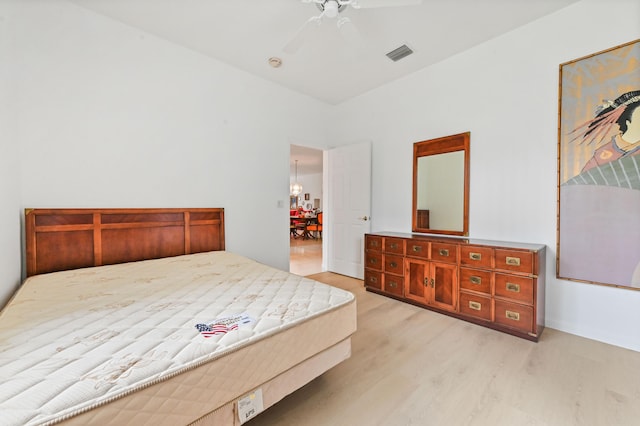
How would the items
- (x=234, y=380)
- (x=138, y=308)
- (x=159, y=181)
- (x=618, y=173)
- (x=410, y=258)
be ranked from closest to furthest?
(x=234, y=380) < (x=138, y=308) < (x=618, y=173) < (x=159, y=181) < (x=410, y=258)

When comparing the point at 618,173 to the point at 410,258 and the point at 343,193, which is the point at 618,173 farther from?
the point at 343,193

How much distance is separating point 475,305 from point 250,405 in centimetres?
222

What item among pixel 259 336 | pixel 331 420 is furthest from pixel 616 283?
pixel 259 336

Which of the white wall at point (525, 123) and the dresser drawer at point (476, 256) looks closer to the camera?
the white wall at point (525, 123)

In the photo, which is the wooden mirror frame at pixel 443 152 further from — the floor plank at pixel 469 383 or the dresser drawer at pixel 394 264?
the floor plank at pixel 469 383

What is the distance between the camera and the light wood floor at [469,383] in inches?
55.5

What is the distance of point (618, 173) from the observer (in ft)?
6.93

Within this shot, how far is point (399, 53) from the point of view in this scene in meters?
2.99

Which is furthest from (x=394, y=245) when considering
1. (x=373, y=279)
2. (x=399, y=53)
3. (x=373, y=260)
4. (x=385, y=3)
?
(x=385, y=3)

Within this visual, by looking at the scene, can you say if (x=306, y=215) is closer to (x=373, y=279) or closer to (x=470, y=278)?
(x=373, y=279)

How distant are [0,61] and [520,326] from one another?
4.37m

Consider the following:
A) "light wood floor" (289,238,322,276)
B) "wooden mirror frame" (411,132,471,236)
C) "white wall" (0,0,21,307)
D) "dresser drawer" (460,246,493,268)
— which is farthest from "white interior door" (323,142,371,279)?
"white wall" (0,0,21,307)

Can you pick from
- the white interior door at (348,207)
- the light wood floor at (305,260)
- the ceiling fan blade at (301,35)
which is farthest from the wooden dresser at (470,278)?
the ceiling fan blade at (301,35)

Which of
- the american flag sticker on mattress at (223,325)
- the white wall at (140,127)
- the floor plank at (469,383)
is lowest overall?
the floor plank at (469,383)
